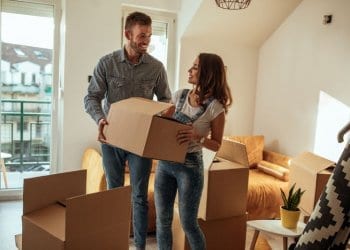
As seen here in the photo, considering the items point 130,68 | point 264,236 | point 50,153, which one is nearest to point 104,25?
point 50,153

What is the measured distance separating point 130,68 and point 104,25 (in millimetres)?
1716

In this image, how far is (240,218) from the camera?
A: 244cm

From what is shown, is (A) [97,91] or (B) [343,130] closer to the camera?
(B) [343,130]

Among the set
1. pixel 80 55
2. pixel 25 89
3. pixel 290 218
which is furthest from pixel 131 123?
pixel 25 89

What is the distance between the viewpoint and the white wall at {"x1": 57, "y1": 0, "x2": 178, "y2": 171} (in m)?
3.35

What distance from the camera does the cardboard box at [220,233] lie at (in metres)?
2.34

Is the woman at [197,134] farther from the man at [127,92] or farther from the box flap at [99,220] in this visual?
the box flap at [99,220]

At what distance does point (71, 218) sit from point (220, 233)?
1268mm

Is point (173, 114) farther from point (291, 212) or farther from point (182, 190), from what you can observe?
point (291, 212)

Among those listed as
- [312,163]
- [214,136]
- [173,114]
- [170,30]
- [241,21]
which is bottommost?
[312,163]

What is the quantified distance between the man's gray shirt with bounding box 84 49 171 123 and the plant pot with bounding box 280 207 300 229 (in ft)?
3.57

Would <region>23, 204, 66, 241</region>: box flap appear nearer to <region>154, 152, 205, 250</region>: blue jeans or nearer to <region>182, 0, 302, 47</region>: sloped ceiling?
<region>154, 152, 205, 250</region>: blue jeans

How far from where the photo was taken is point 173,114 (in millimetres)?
1849

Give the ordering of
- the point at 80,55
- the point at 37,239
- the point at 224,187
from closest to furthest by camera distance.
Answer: the point at 37,239 < the point at 224,187 < the point at 80,55
